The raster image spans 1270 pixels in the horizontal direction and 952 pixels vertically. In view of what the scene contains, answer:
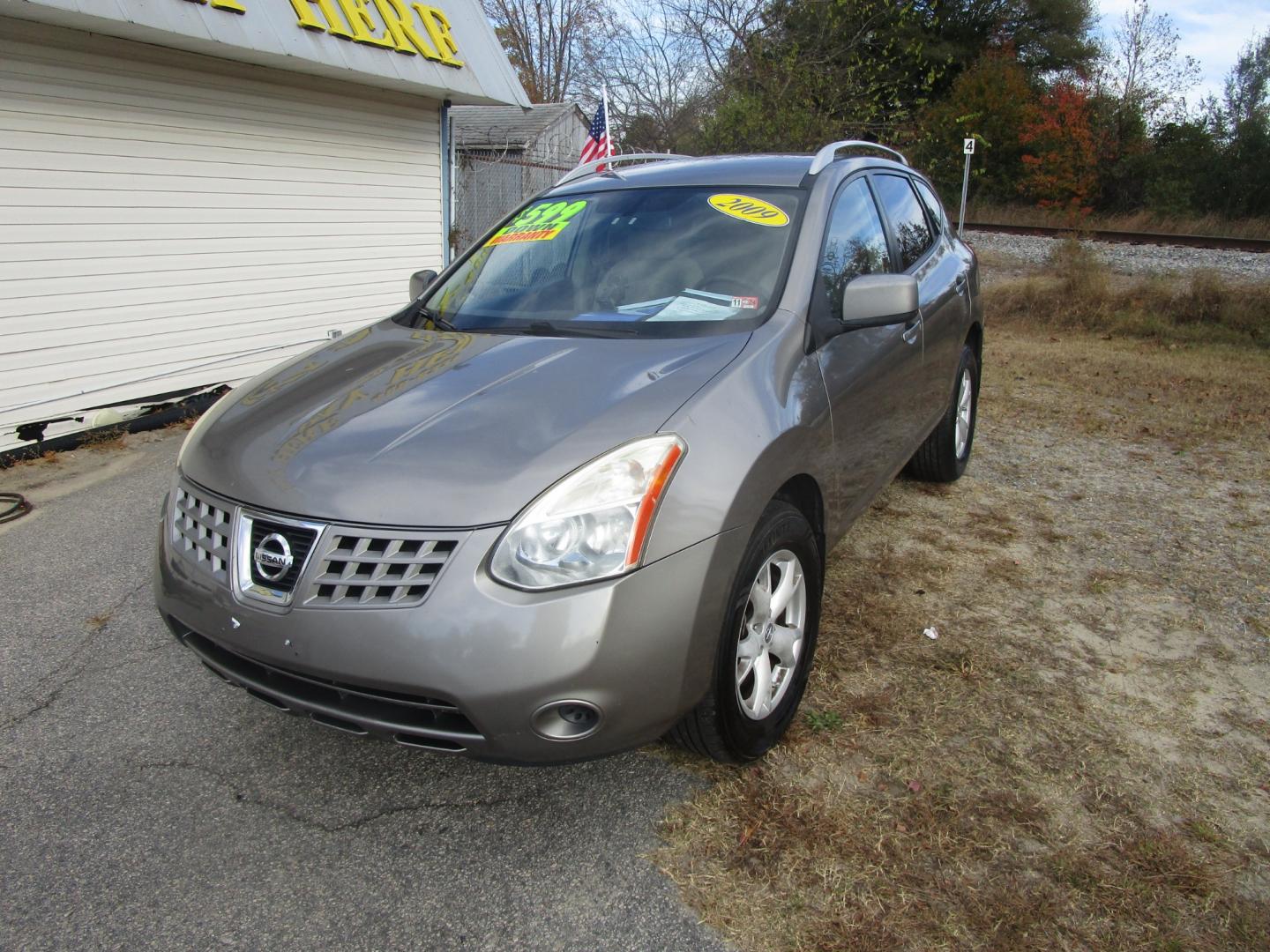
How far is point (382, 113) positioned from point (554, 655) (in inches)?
330

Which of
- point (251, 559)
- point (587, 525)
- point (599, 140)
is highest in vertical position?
point (599, 140)

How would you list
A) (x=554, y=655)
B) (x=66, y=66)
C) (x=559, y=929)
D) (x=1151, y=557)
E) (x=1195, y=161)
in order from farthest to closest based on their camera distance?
(x=1195, y=161) < (x=66, y=66) < (x=1151, y=557) < (x=559, y=929) < (x=554, y=655)

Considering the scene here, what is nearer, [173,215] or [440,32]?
[173,215]

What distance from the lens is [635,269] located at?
3.12 m

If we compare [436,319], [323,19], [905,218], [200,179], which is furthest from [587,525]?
[323,19]

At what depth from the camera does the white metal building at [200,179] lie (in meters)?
6.00

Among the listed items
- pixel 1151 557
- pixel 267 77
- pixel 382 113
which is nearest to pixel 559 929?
pixel 1151 557

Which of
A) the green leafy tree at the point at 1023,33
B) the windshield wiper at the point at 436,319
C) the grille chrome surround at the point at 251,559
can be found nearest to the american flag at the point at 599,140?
the windshield wiper at the point at 436,319

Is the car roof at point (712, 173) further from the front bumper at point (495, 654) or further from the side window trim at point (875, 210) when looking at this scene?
the front bumper at point (495, 654)

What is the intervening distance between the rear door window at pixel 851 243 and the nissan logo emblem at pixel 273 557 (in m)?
1.84

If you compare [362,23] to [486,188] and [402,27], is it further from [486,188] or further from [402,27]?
[486,188]

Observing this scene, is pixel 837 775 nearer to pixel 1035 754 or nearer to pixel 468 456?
pixel 1035 754

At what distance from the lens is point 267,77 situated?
7.57 metres

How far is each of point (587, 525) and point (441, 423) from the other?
0.55 metres
